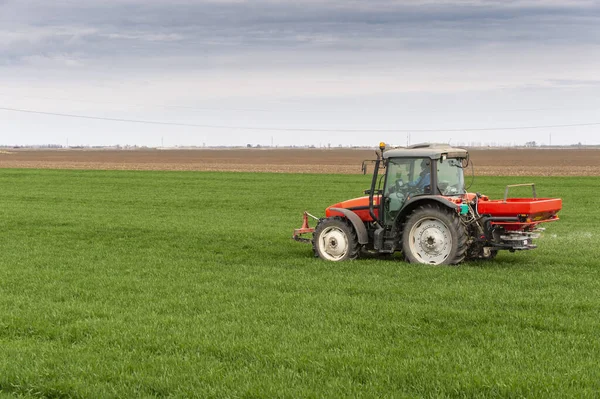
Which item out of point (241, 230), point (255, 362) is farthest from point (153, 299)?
point (241, 230)

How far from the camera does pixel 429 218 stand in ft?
42.3

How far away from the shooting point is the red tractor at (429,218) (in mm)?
12680

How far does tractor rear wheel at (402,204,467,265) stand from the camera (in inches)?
498

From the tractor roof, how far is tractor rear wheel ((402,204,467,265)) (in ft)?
3.02

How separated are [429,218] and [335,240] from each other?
6.40 ft

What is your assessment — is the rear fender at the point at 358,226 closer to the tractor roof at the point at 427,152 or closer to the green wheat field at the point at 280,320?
the green wheat field at the point at 280,320

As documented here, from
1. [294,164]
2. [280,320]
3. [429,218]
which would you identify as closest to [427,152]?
[429,218]

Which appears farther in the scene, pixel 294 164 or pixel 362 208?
pixel 294 164

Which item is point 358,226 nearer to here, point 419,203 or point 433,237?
point 419,203

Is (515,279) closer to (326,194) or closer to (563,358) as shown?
(563,358)

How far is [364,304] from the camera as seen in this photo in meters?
10.0

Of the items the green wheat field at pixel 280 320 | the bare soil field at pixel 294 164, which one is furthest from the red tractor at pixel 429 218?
the bare soil field at pixel 294 164

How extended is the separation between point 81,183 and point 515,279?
104 ft

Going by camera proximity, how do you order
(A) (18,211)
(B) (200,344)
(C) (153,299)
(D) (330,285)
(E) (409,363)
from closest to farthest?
(E) (409,363) < (B) (200,344) < (C) (153,299) < (D) (330,285) < (A) (18,211)
